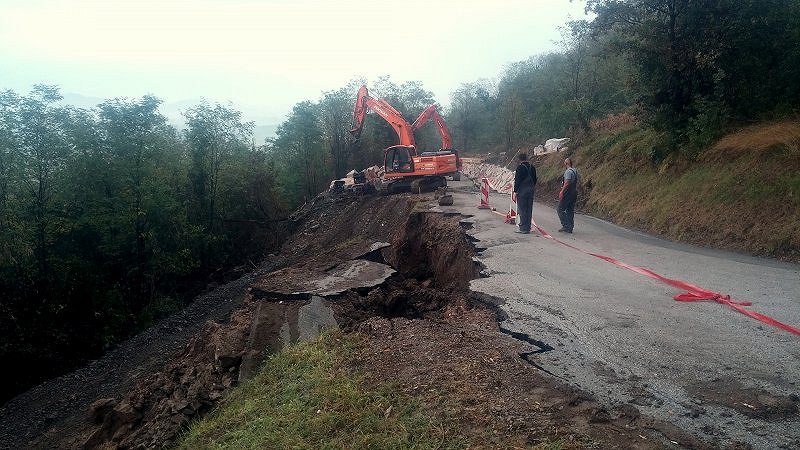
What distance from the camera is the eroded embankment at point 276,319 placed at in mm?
6781

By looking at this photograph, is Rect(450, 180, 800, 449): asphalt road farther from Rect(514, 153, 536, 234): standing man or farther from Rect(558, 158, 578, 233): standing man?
Rect(558, 158, 578, 233): standing man

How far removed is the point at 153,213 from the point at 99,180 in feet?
7.48

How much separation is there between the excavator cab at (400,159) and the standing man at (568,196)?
9.51 m

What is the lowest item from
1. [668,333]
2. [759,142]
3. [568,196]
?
[668,333]

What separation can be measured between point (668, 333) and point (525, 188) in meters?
6.50

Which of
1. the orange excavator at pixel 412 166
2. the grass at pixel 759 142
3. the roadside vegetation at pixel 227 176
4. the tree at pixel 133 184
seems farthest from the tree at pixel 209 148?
the grass at pixel 759 142

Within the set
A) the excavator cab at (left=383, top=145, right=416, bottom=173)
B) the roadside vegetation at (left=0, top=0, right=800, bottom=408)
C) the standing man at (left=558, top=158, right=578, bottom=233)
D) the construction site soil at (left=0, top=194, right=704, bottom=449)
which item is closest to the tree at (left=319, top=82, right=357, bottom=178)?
the roadside vegetation at (left=0, top=0, right=800, bottom=408)

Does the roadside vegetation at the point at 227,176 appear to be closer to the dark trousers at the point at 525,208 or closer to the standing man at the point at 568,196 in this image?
the standing man at the point at 568,196

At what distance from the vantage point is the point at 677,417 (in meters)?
3.68

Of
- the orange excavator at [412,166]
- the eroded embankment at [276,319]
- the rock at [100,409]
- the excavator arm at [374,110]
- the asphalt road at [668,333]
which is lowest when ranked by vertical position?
the rock at [100,409]

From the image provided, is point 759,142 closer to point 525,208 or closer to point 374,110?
point 525,208

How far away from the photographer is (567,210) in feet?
40.3

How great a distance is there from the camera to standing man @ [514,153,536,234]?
1155cm

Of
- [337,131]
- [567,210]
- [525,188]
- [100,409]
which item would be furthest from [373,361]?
Result: [337,131]
